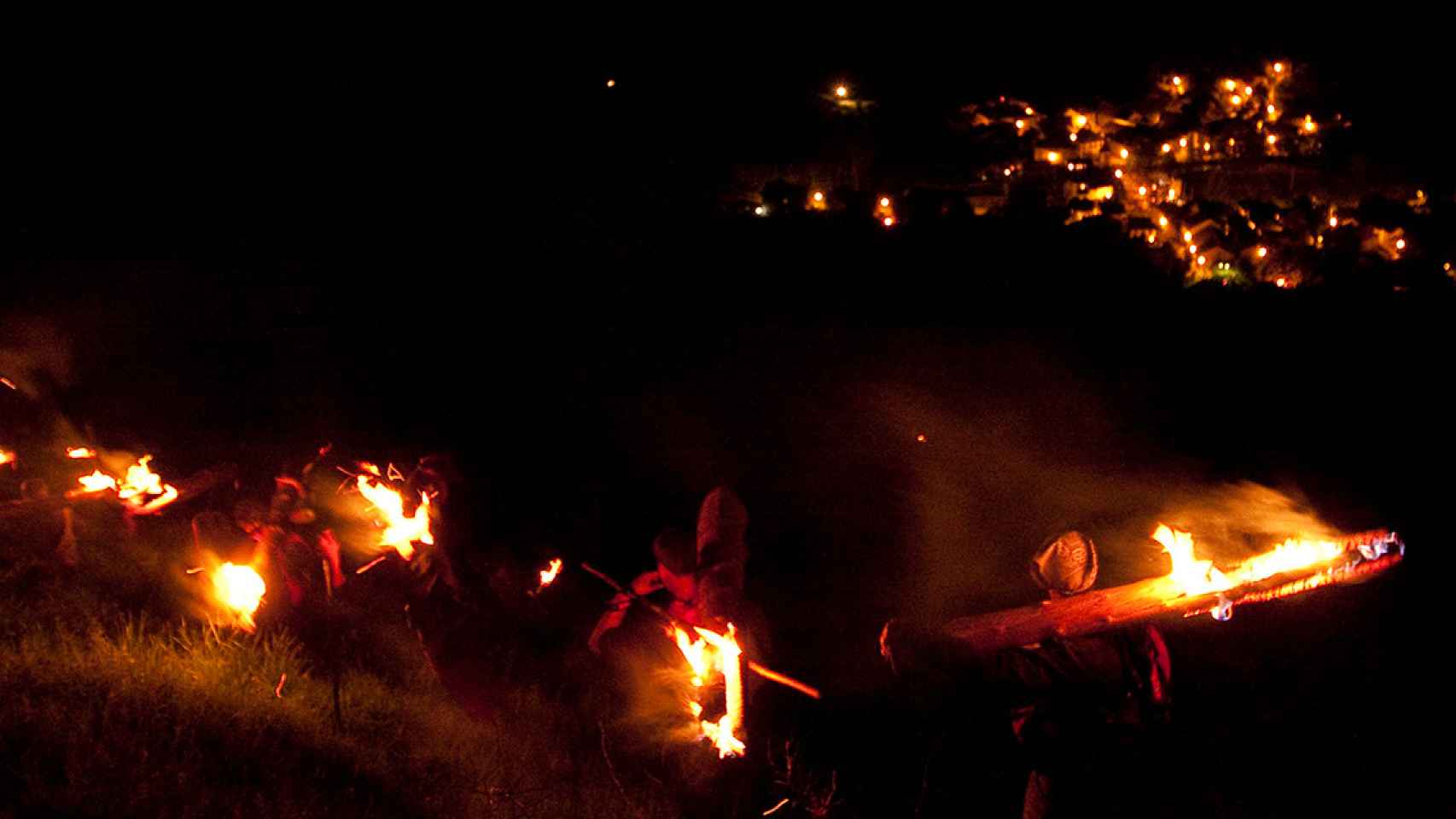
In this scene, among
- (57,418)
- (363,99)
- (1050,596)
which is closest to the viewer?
(1050,596)

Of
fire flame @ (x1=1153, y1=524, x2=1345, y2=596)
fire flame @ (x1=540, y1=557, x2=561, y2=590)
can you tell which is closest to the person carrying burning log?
fire flame @ (x1=1153, y1=524, x2=1345, y2=596)

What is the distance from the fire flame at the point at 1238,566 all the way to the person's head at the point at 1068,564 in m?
0.35

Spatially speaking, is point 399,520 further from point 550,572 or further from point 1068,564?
point 1068,564

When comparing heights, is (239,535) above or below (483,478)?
above

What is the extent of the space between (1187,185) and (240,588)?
1141cm

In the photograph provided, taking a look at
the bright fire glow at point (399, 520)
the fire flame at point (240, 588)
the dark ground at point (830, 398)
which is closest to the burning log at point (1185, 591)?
the dark ground at point (830, 398)

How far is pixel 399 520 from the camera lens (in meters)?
4.87

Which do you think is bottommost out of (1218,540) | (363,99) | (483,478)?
(483,478)

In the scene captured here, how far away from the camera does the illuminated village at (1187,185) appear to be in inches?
371

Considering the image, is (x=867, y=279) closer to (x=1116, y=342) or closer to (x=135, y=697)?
(x=1116, y=342)

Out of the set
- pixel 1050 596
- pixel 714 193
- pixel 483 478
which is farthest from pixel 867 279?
pixel 1050 596

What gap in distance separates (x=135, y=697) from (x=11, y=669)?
0.72 metres

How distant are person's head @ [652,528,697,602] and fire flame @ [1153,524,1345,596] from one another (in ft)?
6.00

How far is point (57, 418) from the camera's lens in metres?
6.40
